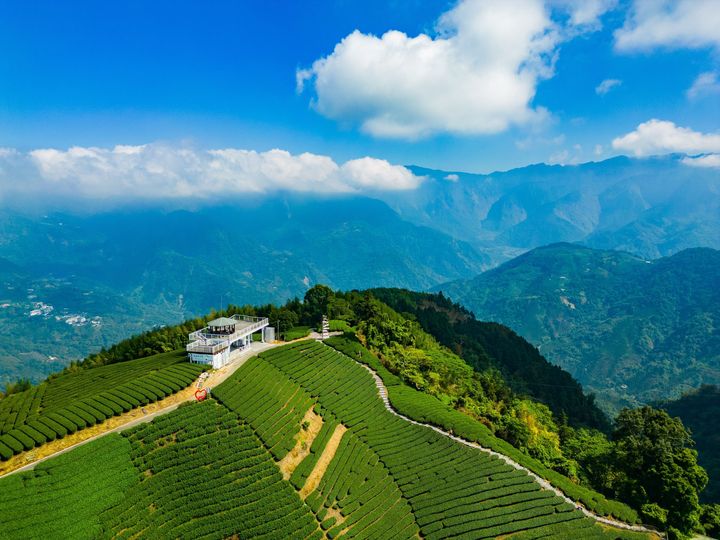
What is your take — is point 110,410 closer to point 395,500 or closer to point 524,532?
point 395,500

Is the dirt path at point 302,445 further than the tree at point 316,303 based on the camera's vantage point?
No

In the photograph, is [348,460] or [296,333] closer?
[348,460]

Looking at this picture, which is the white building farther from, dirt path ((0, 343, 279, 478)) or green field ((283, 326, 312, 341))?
green field ((283, 326, 312, 341))

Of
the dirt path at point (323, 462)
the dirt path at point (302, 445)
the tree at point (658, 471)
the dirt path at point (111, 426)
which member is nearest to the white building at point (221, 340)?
the dirt path at point (111, 426)

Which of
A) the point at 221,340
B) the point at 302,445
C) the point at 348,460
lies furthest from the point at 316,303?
the point at 348,460

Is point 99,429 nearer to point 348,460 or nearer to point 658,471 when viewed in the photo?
point 348,460

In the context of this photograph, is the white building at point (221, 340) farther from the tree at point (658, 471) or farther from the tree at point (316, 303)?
the tree at point (658, 471)
